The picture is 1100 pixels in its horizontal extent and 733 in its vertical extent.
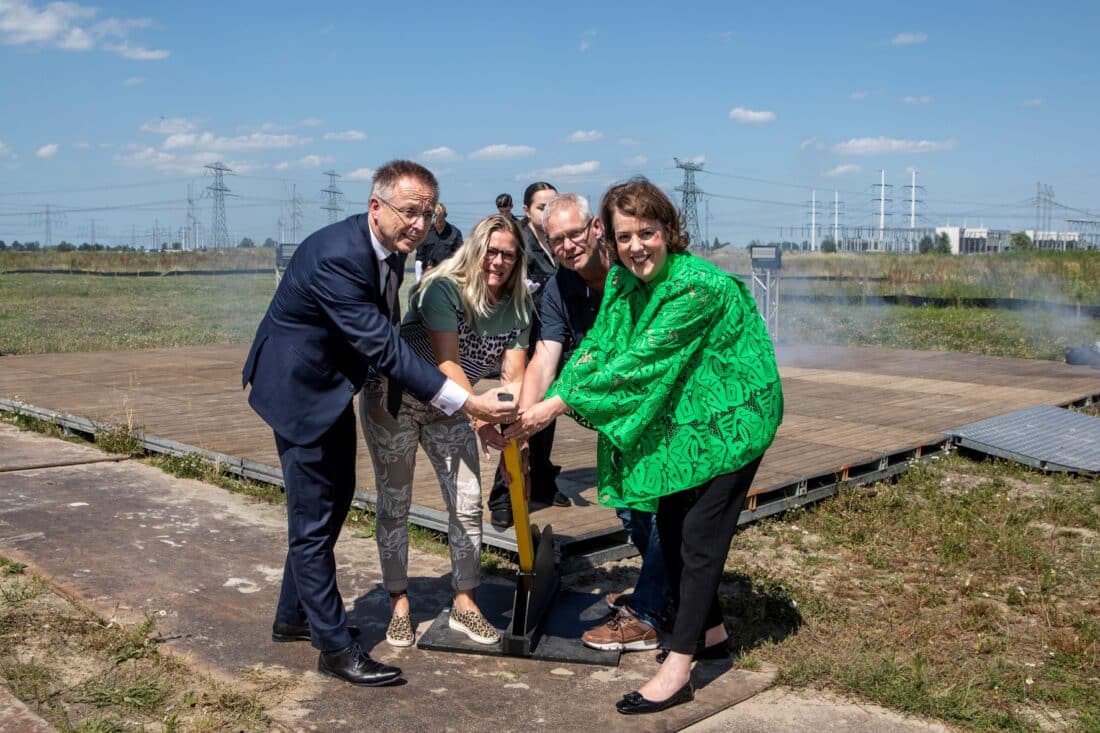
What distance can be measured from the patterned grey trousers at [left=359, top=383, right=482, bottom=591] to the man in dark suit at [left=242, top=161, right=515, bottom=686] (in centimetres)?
25

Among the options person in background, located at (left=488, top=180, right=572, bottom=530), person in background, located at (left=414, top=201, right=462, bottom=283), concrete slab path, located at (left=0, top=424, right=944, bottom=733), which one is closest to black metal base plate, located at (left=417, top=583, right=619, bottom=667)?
concrete slab path, located at (left=0, top=424, right=944, bottom=733)

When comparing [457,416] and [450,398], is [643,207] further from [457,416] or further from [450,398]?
[457,416]

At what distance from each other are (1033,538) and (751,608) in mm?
2132

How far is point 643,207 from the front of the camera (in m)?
3.52

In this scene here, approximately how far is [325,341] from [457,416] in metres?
0.65

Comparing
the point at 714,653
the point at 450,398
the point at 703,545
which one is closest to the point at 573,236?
the point at 450,398

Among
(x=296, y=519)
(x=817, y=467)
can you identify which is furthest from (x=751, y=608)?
(x=817, y=467)

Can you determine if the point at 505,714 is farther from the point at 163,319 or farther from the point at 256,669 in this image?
the point at 163,319

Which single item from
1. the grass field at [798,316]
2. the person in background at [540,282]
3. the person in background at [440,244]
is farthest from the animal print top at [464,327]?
the grass field at [798,316]

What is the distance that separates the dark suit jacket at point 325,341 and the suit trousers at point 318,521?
9 centimetres

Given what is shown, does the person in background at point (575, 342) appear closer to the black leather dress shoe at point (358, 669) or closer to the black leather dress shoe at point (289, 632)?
the black leather dress shoe at point (358, 669)

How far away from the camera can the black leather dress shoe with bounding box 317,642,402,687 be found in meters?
3.76

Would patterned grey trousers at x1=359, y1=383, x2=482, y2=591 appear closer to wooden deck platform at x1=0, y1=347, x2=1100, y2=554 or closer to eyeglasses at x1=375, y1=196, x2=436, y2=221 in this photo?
eyeglasses at x1=375, y1=196, x2=436, y2=221

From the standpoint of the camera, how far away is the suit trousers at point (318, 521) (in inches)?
149
